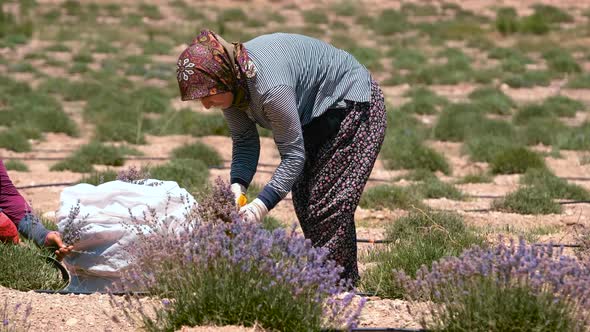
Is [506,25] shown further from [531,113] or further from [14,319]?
[14,319]

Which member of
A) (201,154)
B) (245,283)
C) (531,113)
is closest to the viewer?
(245,283)

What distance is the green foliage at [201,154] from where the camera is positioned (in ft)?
32.1

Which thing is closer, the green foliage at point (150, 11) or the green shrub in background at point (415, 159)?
the green shrub in background at point (415, 159)

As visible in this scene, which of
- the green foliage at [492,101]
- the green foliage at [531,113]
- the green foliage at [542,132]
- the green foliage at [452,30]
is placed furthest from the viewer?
the green foliage at [452,30]

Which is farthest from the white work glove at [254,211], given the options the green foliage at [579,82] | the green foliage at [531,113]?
the green foliage at [579,82]

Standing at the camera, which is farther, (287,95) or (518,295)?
(287,95)

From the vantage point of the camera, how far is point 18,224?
511 centimetres

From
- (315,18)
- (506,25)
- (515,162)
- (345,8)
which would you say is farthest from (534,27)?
(515,162)

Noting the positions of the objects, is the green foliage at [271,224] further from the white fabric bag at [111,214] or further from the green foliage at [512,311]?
the green foliage at [512,311]

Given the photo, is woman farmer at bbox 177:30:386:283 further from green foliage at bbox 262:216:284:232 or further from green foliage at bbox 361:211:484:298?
green foliage at bbox 262:216:284:232

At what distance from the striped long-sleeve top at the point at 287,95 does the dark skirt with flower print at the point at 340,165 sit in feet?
0.29

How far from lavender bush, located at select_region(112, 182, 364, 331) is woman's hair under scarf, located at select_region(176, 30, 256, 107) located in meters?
0.65

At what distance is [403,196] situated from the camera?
789cm

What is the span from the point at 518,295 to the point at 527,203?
4.27m
